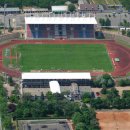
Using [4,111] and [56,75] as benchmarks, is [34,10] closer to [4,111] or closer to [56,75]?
[56,75]

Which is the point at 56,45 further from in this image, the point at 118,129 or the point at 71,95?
the point at 118,129

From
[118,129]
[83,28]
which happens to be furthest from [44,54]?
[118,129]

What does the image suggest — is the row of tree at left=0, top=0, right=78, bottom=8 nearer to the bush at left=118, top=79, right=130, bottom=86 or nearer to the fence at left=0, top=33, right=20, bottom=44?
the fence at left=0, top=33, right=20, bottom=44

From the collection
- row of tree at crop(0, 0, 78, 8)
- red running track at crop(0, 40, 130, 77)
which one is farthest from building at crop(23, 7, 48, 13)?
red running track at crop(0, 40, 130, 77)

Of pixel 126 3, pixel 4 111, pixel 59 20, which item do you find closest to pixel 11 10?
pixel 59 20

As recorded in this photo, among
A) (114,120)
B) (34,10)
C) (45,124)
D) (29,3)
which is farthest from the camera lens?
(29,3)

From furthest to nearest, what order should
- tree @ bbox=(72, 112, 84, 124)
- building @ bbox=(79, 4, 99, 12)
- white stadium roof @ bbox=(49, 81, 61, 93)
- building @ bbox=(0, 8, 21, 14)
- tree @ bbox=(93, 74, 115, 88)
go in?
building @ bbox=(79, 4, 99, 12) → building @ bbox=(0, 8, 21, 14) → tree @ bbox=(93, 74, 115, 88) → white stadium roof @ bbox=(49, 81, 61, 93) → tree @ bbox=(72, 112, 84, 124)
